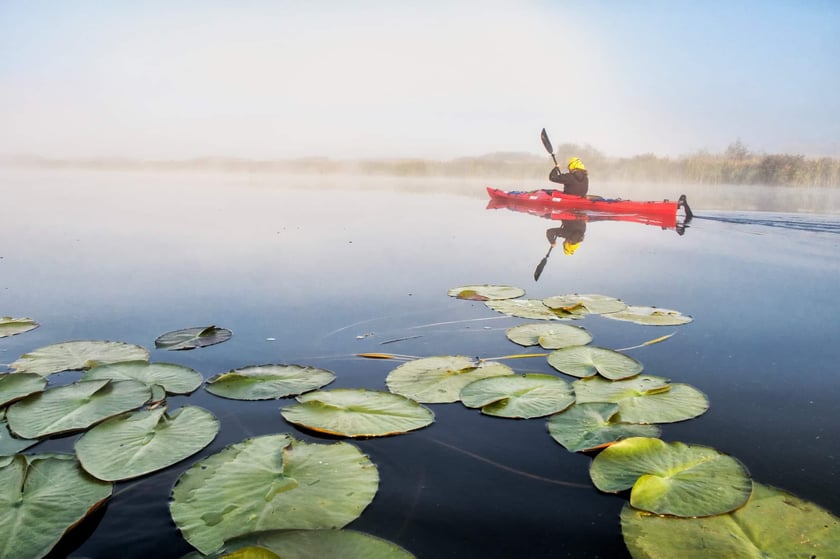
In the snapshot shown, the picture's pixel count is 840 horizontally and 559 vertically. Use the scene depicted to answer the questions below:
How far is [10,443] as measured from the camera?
6.21 ft

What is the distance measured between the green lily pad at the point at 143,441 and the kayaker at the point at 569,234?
18.8ft

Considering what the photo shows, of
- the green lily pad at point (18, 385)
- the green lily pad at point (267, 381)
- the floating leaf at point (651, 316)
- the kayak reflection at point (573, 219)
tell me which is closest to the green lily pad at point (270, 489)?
the green lily pad at point (267, 381)

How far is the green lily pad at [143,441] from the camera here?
1.70m

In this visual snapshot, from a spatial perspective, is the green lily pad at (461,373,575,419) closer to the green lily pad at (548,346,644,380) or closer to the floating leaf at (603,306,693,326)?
the green lily pad at (548,346,644,380)

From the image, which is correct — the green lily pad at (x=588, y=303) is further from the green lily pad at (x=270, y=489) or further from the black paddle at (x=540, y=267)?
the green lily pad at (x=270, y=489)

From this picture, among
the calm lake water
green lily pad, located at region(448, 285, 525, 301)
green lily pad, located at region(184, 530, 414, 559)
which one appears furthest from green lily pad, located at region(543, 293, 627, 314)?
green lily pad, located at region(184, 530, 414, 559)

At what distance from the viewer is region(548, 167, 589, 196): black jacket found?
39.1ft

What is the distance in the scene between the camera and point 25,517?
1.42m

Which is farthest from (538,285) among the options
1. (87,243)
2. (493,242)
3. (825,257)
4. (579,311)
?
(87,243)

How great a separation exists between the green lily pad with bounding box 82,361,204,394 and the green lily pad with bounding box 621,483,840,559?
1931 millimetres

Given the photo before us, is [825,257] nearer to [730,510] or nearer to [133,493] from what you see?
[730,510]

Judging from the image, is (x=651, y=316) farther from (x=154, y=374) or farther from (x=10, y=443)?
(x=10, y=443)

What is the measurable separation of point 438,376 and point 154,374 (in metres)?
1.37

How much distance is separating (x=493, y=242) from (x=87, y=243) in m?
5.85
